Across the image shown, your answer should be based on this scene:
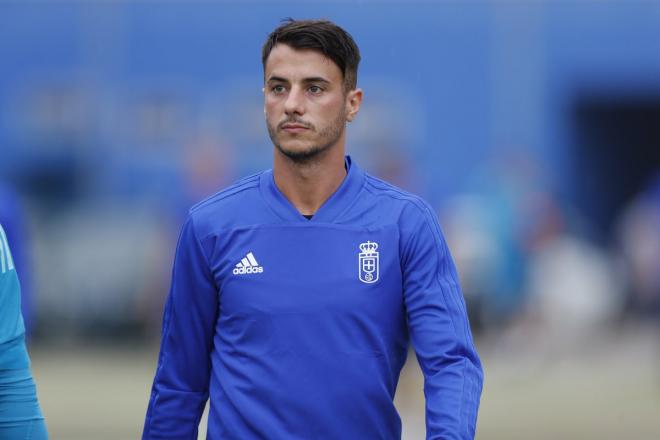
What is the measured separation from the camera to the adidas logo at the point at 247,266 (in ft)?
17.4

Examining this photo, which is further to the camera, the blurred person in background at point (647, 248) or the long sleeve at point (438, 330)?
the blurred person in background at point (647, 248)

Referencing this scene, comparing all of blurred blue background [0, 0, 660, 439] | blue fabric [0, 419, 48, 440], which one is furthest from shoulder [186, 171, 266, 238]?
blurred blue background [0, 0, 660, 439]

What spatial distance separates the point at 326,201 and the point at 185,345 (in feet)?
2.22

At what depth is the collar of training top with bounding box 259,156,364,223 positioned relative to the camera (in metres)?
5.36

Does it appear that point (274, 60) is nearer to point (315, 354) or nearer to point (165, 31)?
point (315, 354)

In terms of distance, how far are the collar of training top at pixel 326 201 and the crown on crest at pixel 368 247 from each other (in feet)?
0.48

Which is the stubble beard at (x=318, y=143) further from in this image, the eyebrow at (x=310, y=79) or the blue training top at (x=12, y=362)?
the blue training top at (x=12, y=362)

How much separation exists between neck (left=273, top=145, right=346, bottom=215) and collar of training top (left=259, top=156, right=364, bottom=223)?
0.03 metres

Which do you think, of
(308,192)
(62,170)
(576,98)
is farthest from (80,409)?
(576,98)

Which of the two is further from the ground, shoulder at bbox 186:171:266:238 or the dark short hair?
the dark short hair

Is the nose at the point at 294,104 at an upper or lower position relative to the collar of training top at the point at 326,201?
upper

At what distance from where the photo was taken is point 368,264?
525 cm

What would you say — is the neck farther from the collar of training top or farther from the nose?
the nose

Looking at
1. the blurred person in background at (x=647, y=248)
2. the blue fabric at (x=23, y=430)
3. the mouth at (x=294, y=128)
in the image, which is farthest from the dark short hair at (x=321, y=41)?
the blurred person in background at (x=647, y=248)
